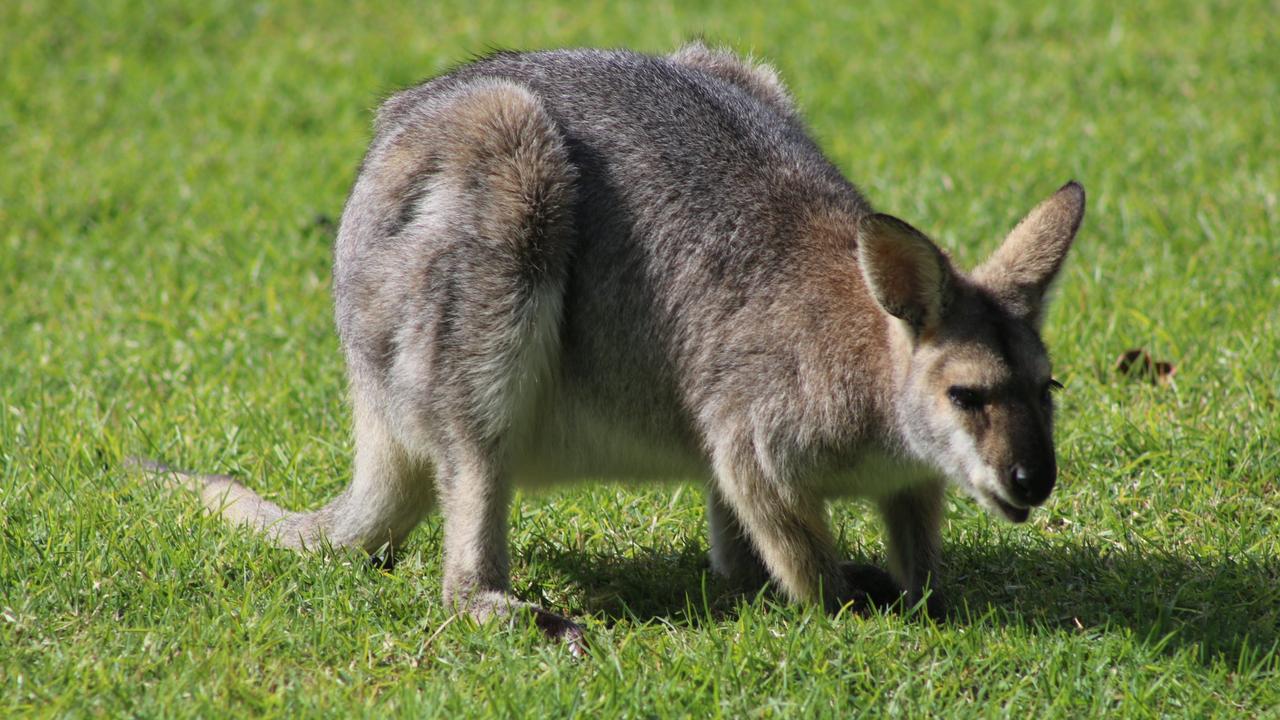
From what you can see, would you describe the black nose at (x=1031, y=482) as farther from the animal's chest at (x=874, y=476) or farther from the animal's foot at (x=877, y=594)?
the animal's foot at (x=877, y=594)

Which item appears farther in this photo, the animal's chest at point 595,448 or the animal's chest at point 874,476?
the animal's chest at point 595,448

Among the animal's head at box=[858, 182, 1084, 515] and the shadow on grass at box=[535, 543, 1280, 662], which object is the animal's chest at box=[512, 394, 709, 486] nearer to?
the shadow on grass at box=[535, 543, 1280, 662]

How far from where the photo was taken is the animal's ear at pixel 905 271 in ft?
11.0

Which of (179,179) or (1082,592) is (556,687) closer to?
(1082,592)

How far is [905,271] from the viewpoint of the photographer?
342cm

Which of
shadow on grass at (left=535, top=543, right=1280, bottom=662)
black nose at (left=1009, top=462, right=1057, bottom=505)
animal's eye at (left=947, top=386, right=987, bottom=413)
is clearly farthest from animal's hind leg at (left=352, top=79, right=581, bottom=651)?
black nose at (left=1009, top=462, right=1057, bottom=505)

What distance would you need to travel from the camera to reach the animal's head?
3279mm

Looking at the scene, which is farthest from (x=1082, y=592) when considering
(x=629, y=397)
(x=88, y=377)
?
(x=88, y=377)

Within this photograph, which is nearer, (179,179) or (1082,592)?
(1082,592)

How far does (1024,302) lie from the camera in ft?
11.4

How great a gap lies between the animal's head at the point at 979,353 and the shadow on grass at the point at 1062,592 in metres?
0.49

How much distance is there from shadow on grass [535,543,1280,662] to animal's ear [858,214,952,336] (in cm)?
76

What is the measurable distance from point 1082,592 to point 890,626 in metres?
0.56

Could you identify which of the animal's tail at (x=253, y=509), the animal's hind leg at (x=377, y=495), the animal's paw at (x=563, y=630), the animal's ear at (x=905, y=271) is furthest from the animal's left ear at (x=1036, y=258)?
the animal's tail at (x=253, y=509)
